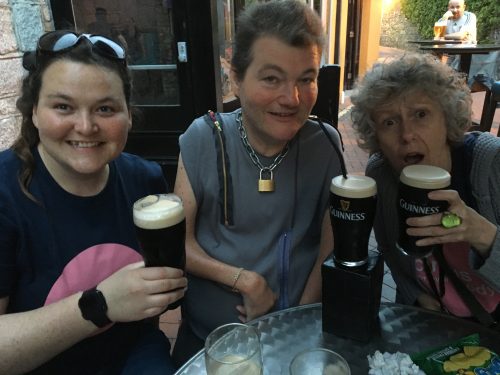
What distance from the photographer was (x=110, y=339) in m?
1.41

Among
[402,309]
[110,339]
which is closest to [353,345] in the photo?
[402,309]

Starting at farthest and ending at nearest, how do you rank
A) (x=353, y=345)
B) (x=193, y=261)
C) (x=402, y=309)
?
(x=193, y=261) → (x=402, y=309) → (x=353, y=345)

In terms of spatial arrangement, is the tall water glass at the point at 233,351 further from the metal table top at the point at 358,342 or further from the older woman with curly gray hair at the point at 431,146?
the older woman with curly gray hair at the point at 431,146

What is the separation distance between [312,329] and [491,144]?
90cm

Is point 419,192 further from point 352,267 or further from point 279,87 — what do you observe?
point 279,87

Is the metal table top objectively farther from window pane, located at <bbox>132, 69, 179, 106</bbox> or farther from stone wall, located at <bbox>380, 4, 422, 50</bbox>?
stone wall, located at <bbox>380, 4, 422, 50</bbox>

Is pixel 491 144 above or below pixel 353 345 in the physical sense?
above

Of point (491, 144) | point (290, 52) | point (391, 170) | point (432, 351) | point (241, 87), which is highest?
point (290, 52)

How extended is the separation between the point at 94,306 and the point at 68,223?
332 mm

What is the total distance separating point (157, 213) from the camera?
1034mm

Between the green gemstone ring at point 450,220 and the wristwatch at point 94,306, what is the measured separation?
0.93 meters

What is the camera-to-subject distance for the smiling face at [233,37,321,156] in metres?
1.44

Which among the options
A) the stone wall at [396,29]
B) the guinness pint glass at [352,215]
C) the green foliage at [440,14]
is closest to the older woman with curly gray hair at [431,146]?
the guinness pint glass at [352,215]

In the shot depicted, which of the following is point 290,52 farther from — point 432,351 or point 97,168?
point 432,351
